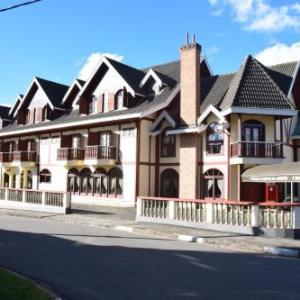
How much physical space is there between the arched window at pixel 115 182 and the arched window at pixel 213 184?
5.79 m

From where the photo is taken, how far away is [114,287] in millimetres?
7699

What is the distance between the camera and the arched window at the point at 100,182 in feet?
99.7

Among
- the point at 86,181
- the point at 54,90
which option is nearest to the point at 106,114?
the point at 86,181

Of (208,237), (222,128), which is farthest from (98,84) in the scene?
(208,237)

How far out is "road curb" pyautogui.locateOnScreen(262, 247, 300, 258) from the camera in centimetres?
1223

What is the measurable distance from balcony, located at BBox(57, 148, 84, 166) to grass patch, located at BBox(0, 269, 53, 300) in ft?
77.8

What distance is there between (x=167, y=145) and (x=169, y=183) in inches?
99.6

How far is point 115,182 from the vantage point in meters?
29.7

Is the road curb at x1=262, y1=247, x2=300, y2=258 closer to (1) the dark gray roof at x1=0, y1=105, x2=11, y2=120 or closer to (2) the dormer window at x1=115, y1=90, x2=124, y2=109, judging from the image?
(2) the dormer window at x1=115, y1=90, x2=124, y2=109

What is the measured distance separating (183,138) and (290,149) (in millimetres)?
6728

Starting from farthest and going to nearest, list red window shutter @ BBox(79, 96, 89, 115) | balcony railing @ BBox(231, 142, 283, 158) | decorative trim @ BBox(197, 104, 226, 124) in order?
1. red window shutter @ BBox(79, 96, 89, 115)
2. decorative trim @ BBox(197, 104, 226, 124)
3. balcony railing @ BBox(231, 142, 283, 158)

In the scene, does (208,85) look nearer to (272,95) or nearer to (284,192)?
(272,95)

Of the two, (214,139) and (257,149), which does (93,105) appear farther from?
Result: (257,149)

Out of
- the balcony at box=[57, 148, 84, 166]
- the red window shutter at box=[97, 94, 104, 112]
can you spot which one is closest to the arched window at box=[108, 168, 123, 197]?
the balcony at box=[57, 148, 84, 166]
